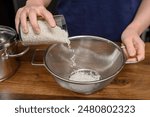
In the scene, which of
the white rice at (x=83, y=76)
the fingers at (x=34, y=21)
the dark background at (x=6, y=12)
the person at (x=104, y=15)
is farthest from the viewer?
the dark background at (x=6, y=12)

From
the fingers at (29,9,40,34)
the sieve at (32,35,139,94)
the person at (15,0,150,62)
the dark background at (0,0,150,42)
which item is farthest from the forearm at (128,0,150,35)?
the dark background at (0,0,150,42)

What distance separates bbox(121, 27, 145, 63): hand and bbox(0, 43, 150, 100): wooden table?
7 centimetres

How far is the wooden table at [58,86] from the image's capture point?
0.80 meters

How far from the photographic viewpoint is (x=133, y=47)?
2.72ft

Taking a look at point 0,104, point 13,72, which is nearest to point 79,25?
point 13,72

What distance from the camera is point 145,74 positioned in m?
0.87

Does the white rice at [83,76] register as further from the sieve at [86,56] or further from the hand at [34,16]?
the hand at [34,16]

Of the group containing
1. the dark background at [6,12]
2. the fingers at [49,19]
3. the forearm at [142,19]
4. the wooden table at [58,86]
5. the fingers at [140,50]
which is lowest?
the dark background at [6,12]

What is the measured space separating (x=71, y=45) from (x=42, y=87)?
7.7 inches

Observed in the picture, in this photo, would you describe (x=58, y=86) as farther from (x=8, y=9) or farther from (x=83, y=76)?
(x=8, y=9)

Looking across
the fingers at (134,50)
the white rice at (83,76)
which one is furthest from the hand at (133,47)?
the white rice at (83,76)

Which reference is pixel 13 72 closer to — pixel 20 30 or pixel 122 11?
pixel 20 30

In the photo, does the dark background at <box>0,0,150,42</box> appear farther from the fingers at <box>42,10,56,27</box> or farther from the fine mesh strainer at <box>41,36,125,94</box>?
the fingers at <box>42,10,56,27</box>

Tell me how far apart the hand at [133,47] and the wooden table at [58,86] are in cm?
→ 7
